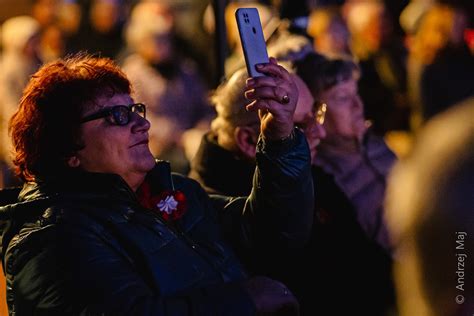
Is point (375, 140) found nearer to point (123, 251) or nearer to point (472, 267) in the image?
point (123, 251)

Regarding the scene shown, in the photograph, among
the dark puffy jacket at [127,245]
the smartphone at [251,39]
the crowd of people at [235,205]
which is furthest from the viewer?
the smartphone at [251,39]

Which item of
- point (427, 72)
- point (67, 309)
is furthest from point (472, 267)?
point (427, 72)

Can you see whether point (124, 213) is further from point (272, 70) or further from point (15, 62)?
point (15, 62)

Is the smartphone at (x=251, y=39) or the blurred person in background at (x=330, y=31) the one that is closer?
the smartphone at (x=251, y=39)

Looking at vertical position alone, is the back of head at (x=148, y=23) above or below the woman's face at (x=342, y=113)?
above

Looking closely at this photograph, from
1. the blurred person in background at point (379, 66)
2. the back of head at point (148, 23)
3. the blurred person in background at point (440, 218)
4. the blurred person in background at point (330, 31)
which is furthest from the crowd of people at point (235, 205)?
the blurred person in background at point (330, 31)

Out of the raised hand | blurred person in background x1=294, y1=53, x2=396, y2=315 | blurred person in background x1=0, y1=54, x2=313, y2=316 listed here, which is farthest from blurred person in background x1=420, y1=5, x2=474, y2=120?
the raised hand

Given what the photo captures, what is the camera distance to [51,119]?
2936 mm

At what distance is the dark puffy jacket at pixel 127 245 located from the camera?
8.43 ft

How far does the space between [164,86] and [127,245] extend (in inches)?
215

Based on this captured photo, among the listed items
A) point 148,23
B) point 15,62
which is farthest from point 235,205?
point 148,23

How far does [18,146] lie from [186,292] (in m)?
0.77

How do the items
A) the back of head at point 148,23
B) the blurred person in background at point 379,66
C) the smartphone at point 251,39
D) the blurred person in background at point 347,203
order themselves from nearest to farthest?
the smartphone at point 251,39, the blurred person in background at point 347,203, the blurred person in background at point 379,66, the back of head at point 148,23

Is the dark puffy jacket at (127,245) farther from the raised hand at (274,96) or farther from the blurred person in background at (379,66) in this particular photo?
the blurred person in background at (379,66)
